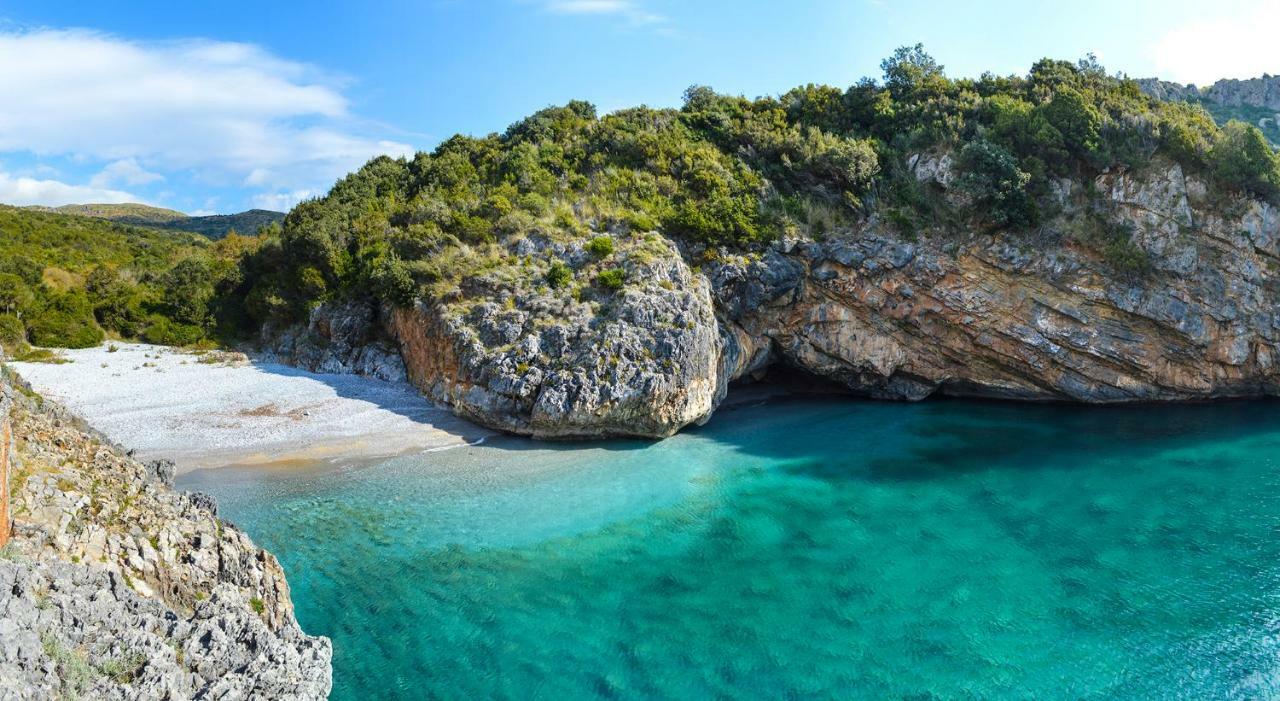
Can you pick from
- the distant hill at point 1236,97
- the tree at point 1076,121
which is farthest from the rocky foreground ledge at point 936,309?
the distant hill at point 1236,97

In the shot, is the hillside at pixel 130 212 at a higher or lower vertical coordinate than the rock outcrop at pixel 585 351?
higher

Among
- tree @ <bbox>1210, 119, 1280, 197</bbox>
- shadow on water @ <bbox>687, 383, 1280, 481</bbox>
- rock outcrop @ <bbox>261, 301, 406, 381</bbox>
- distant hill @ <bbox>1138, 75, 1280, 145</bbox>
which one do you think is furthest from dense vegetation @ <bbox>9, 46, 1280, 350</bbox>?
distant hill @ <bbox>1138, 75, 1280, 145</bbox>

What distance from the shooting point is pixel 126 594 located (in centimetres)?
844

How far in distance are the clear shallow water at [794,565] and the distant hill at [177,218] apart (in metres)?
83.9

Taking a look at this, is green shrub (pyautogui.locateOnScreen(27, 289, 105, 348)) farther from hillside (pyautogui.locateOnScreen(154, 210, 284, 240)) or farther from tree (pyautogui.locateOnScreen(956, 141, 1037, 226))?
hillside (pyautogui.locateOnScreen(154, 210, 284, 240))

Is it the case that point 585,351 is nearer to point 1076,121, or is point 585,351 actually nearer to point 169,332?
point 1076,121

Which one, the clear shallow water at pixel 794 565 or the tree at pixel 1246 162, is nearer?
the clear shallow water at pixel 794 565

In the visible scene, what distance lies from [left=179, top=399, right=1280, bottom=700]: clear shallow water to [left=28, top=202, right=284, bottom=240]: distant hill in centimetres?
8386

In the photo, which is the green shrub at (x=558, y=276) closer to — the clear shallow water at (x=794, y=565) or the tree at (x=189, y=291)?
the clear shallow water at (x=794, y=565)

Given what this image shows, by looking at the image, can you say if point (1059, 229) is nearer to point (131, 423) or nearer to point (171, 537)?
point (171, 537)

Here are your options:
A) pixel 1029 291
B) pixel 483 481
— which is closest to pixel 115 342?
pixel 483 481

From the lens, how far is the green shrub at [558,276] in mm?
24000

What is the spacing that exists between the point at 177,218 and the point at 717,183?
112m

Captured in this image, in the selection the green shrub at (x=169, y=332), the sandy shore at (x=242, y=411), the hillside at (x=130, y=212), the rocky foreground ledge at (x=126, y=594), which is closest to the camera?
the rocky foreground ledge at (x=126, y=594)
